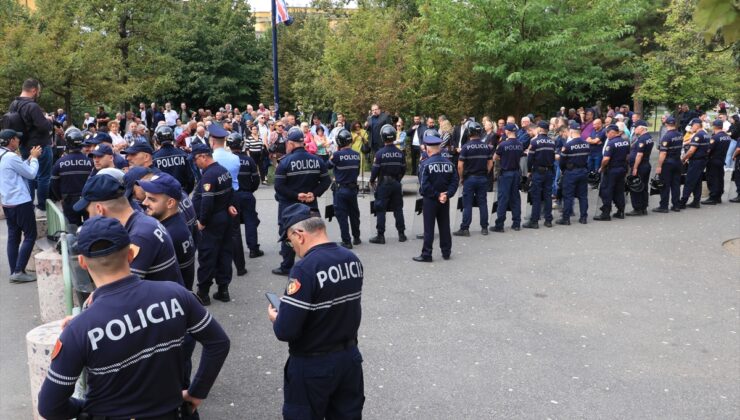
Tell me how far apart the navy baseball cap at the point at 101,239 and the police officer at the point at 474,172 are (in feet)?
31.8

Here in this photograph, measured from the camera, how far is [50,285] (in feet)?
25.7

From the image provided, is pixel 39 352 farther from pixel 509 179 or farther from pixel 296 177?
pixel 509 179

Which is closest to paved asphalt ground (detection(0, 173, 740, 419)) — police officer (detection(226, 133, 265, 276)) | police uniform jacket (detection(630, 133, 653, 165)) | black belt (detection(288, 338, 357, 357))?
police officer (detection(226, 133, 265, 276))

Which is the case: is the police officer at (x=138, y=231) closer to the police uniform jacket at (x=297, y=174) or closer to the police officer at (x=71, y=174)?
the police uniform jacket at (x=297, y=174)

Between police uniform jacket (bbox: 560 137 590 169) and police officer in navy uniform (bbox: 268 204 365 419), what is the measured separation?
989cm

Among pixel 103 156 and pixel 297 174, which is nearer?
pixel 103 156

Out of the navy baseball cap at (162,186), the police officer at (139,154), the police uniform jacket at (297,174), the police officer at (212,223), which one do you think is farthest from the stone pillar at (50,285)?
the police uniform jacket at (297,174)

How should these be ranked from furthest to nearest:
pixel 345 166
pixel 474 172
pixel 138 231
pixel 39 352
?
pixel 474 172, pixel 345 166, pixel 39 352, pixel 138 231

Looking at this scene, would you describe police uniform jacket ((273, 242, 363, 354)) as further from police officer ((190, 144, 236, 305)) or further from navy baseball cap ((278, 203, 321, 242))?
police officer ((190, 144, 236, 305))

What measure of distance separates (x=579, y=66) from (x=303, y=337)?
67.8 ft

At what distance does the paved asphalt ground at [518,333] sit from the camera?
19.9 feet

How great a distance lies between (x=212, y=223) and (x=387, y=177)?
4.05 metres

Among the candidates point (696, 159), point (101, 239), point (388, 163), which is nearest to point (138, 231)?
point (101, 239)

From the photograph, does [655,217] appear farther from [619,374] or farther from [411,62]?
[411,62]
